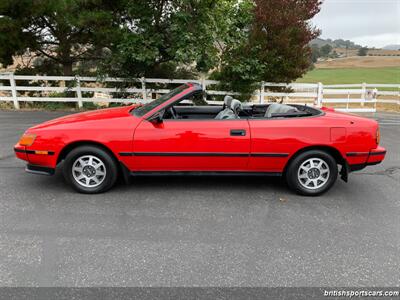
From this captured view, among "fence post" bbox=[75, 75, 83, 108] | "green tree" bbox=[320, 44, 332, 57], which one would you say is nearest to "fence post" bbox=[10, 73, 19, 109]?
"fence post" bbox=[75, 75, 83, 108]

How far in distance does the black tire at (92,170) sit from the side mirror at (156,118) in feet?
2.30

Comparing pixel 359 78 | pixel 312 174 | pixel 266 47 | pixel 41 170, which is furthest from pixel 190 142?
pixel 359 78

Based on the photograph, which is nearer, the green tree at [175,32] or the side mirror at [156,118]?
the side mirror at [156,118]

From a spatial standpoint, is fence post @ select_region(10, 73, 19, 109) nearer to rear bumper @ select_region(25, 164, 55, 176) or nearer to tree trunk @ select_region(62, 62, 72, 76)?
tree trunk @ select_region(62, 62, 72, 76)

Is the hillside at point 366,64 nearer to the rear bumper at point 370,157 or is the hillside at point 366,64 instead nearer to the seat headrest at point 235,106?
the rear bumper at point 370,157

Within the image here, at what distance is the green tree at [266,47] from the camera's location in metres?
9.98

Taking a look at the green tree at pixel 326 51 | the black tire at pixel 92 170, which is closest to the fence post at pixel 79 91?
the black tire at pixel 92 170

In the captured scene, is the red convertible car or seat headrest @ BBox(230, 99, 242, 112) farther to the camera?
seat headrest @ BBox(230, 99, 242, 112)

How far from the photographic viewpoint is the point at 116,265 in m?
2.62

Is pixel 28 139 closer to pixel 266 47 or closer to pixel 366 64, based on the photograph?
pixel 266 47

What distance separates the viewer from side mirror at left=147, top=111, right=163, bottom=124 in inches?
151

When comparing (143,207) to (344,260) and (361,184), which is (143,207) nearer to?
(344,260)

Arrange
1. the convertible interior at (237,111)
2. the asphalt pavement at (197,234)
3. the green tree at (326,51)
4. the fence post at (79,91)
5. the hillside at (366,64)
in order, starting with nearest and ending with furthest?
the asphalt pavement at (197,234)
the convertible interior at (237,111)
the fence post at (79,91)
the hillside at (366,64)
the green tree at (326,51)

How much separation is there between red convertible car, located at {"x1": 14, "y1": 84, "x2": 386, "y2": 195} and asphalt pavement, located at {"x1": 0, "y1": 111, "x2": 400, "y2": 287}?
32 cm
